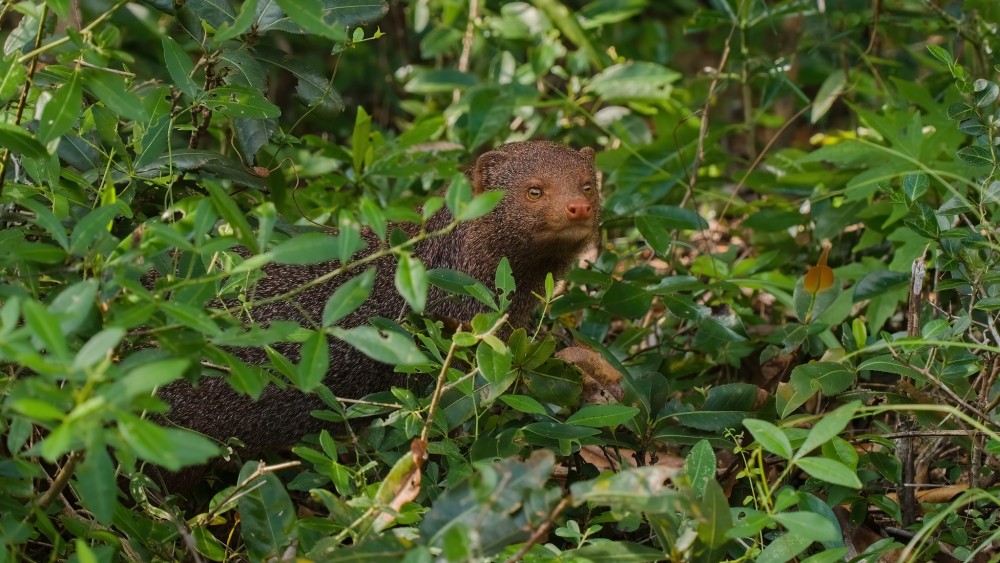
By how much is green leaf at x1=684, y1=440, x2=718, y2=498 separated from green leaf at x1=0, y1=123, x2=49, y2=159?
4.45 ft

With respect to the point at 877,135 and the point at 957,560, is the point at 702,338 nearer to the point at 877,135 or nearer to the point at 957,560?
the point at 957,560

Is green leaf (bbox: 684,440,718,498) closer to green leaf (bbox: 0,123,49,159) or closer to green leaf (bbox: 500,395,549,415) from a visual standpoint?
green leaf (bbox: 500,395,549,415)

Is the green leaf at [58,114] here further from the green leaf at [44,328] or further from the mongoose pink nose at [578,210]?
the mongoose pink nose at [578,210]

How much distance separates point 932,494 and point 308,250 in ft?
6.24

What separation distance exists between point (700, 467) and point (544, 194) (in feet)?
4.64

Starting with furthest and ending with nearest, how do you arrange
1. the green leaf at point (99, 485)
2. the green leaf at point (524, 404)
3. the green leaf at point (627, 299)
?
1. the green leaf at point (627, 299)
2. the green leaf at point (524, 404)
3. the green leaf at point (99, 485)

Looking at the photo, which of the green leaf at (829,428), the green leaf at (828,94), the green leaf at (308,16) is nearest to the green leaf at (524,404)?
the green leaf at (829,428)

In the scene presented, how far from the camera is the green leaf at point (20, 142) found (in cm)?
197

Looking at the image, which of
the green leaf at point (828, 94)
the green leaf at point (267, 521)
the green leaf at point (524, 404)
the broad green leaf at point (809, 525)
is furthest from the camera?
the green leaf at point (828, 94)

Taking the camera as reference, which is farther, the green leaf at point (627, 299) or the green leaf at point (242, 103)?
the green leaf at point (627, 299)

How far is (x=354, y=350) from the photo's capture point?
128 inches

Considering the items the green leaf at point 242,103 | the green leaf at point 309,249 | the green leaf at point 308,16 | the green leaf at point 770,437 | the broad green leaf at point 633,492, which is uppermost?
the green leaf at point 308,16

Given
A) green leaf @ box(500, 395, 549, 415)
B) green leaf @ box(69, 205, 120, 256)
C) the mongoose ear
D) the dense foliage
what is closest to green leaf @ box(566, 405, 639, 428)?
the dense foliage

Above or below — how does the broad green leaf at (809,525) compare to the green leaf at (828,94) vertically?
above
